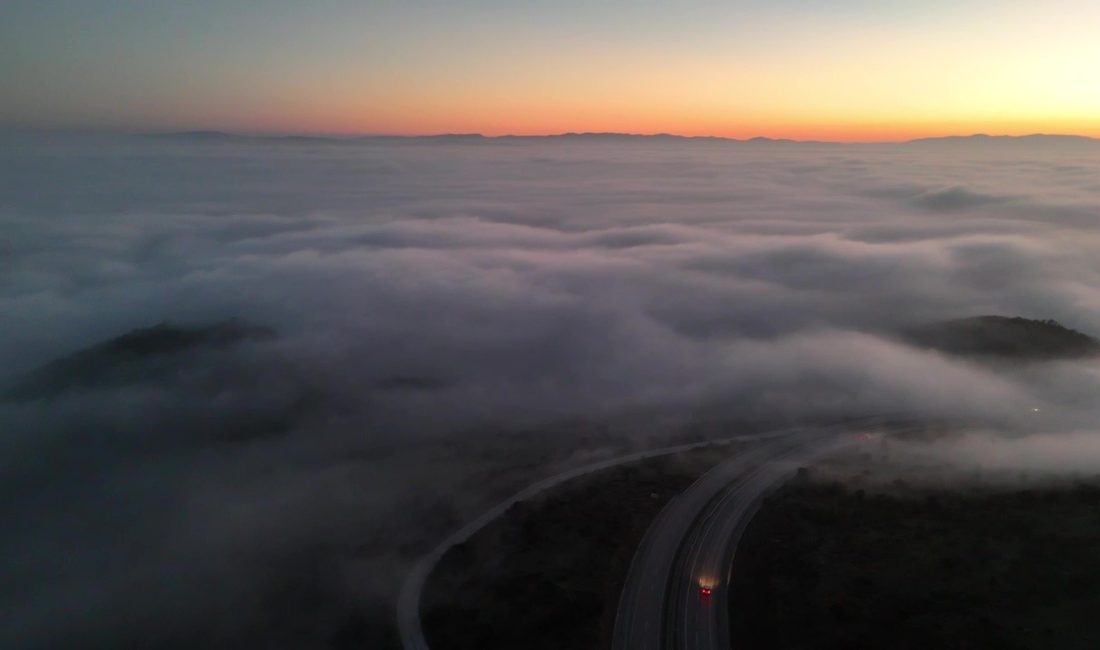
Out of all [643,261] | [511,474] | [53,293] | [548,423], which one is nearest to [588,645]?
[511,474]

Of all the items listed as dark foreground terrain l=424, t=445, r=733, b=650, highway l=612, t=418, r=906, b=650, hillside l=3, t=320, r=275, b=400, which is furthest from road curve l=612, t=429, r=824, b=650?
hillside l=3, t=320, r=275, b=400

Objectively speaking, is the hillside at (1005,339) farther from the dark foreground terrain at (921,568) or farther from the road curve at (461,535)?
the road curve at (461,535)

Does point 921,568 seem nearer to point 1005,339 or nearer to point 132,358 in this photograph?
point 1005,339

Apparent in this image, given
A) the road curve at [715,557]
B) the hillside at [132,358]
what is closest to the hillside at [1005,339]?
the road curve at [715,557]

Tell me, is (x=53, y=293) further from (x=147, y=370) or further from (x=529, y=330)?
(x=529, y=330)

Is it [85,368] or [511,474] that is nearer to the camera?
[511,474]

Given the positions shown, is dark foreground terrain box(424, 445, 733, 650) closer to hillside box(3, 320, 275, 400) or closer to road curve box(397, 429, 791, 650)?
road curve box(397, 429, 791, 650)
